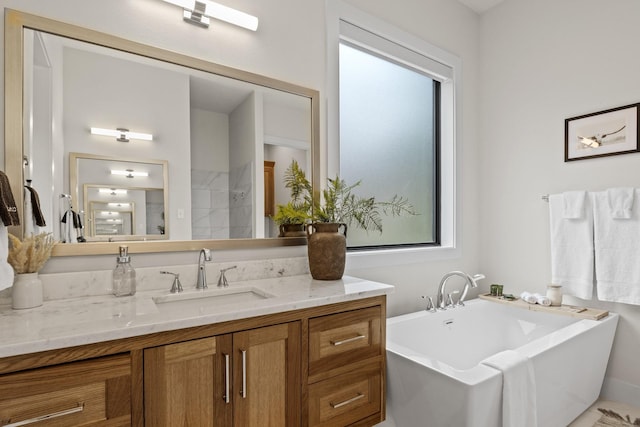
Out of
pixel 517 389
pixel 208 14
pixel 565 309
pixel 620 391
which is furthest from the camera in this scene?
pixel 565 309

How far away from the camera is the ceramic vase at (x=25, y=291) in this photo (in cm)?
112

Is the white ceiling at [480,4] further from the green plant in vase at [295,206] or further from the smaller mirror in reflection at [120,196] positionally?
the smaller mirror in reflection at [120,196]

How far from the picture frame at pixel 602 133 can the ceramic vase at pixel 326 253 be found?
184 centimetres

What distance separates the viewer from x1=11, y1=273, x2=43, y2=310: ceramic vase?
112cm

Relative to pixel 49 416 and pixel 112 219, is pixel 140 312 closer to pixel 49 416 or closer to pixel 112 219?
pixel 49 416

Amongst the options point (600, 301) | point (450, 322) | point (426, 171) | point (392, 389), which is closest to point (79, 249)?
point (392, 389)

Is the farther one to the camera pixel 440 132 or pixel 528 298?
pixel 440 132

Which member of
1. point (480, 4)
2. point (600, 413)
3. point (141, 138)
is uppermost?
point (480, 4)

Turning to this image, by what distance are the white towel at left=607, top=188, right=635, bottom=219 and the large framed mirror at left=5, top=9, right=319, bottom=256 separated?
1918mm

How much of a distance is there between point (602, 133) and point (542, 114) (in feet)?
1.36

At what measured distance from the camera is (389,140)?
2.62m

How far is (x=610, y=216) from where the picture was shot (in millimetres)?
2186

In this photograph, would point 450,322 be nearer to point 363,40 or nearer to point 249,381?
point 249,381

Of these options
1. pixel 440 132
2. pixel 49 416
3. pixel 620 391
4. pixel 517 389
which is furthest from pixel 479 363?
pixel 440 132
